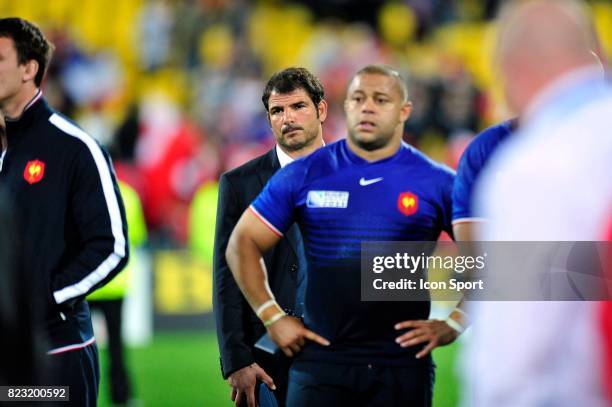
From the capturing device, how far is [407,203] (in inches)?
177

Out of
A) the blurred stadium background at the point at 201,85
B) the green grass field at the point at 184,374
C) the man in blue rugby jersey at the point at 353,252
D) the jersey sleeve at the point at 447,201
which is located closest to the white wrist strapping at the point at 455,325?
the man in blue rugby jersey at the point at 353,252

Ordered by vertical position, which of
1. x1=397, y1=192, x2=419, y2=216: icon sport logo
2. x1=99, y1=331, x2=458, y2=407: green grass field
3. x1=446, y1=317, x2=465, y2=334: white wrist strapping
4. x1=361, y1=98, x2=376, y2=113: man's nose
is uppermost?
x1=361, y1=98, x2=376, y2=113: man's nose

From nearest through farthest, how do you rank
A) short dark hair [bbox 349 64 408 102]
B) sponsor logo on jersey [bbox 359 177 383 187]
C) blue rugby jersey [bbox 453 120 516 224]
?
blue rugby jersey [bbox 453 120 516 224], sponsor logo on jersey [bbox 359 177 383 187], short dark hair [bbox 349 64 408 102]

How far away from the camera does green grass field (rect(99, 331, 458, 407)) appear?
9.63m

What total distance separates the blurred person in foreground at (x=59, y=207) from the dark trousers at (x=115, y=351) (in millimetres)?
4655

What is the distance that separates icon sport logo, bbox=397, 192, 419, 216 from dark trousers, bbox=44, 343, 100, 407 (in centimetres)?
147

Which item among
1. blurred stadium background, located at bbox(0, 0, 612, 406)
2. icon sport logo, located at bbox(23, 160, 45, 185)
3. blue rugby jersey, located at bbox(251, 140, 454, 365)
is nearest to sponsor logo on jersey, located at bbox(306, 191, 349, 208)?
blue rugby jersey, located at bbox(251, 140, 454, 365)

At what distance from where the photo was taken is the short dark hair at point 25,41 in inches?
191

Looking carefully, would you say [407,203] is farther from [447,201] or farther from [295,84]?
[295,84]

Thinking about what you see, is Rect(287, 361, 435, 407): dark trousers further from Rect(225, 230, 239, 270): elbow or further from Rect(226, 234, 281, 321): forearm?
Rect(225, 230, 239, 270): elbow

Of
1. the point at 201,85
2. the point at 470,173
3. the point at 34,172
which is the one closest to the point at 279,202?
the point at 470,173

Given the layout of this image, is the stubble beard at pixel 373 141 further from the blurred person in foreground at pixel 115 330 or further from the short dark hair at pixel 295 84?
the blurred person in foreground at pixel 115 330

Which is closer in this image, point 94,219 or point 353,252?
point 353,252

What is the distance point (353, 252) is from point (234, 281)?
34.2 inches
